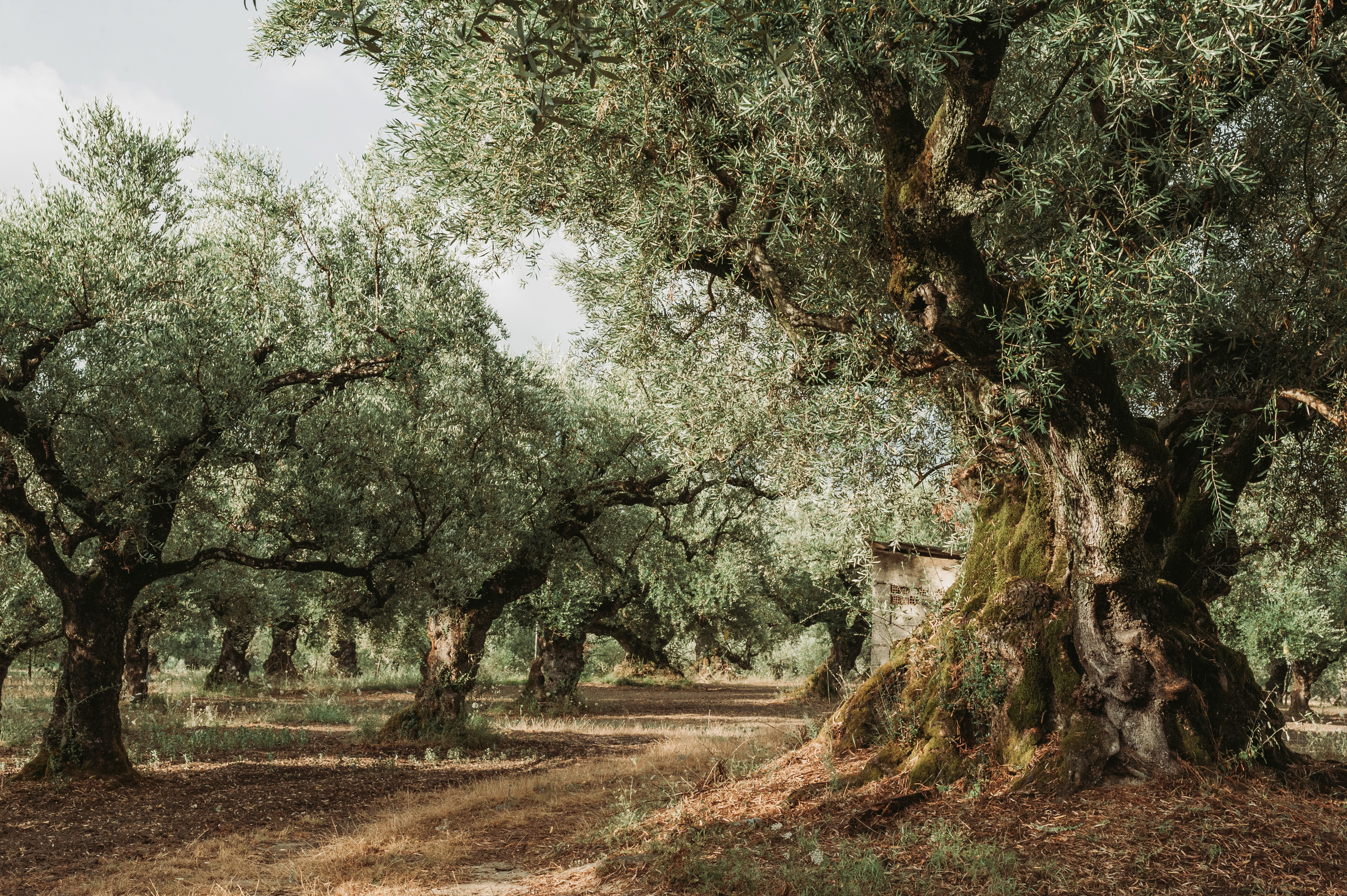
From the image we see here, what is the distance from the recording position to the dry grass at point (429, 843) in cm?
705

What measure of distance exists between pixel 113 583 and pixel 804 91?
1149cm

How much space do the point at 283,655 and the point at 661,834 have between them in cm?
3360

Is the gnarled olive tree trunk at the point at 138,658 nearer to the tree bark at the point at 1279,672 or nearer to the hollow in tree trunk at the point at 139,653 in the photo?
the hollow in tree trunk at the point at 139,653

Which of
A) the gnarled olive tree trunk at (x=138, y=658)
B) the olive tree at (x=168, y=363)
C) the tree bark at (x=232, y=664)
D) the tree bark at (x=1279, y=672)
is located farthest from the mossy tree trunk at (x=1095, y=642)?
the tree bark at (x=232, y=664)

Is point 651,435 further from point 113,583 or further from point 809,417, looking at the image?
point 113,583

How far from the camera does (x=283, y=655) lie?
117ft

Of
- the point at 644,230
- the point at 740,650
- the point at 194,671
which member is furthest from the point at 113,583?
the point at 194,671

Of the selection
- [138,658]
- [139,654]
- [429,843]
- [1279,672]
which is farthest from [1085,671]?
[1279,672]

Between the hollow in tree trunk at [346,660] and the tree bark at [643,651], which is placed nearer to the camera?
the tree bark at [643,651]

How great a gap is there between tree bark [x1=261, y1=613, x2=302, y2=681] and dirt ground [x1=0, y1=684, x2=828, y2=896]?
1456cm

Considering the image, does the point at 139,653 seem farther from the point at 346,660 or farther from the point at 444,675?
the point at 444,675

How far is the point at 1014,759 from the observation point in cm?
723

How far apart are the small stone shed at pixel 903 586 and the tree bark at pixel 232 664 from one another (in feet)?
73.6

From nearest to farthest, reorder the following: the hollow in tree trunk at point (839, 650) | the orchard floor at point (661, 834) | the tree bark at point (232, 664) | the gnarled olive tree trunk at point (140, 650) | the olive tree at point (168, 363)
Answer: the orchard floor at point (661, 834) → the olive tree at point (168, 363) → the gnarled olive tree trunk at point (140, 650) → the tree bark at point (232, 664) → the hollow in tree trunk at point (839, 650)
